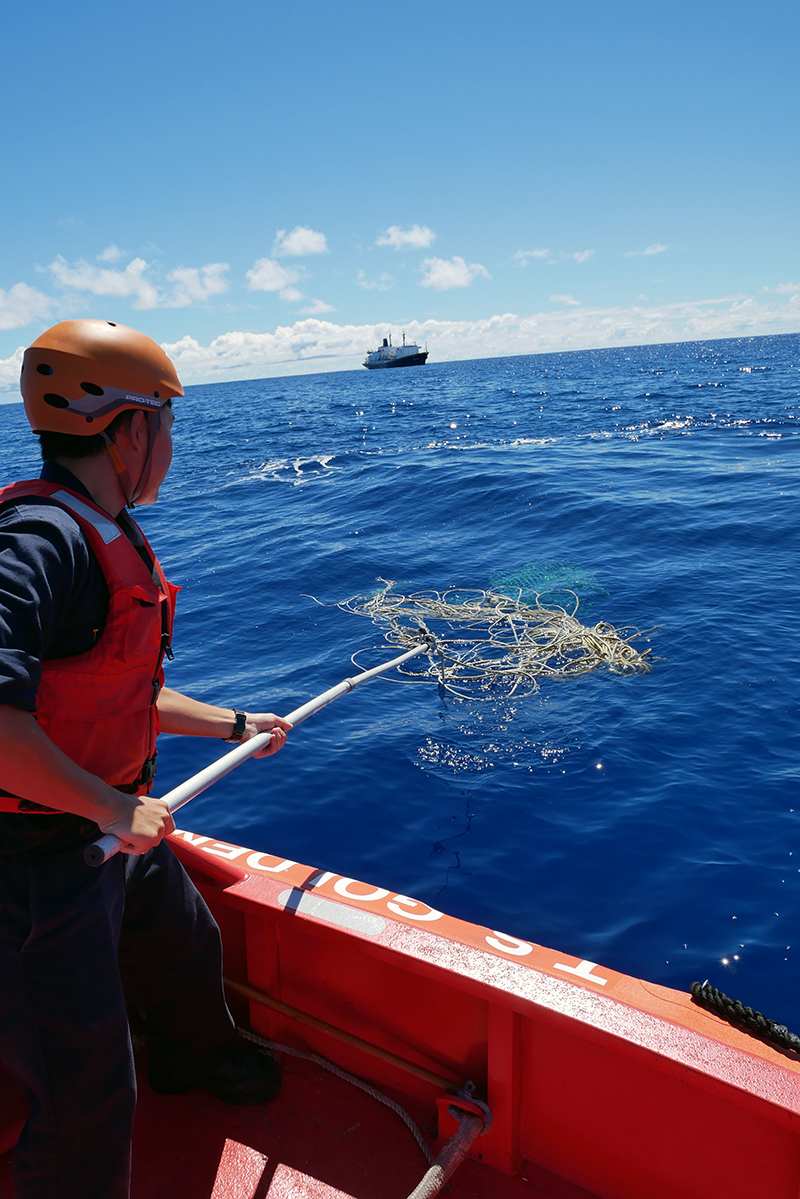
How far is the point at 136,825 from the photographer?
5.37ft

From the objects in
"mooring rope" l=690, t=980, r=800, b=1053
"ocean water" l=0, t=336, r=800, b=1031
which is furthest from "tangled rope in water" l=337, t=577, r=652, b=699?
"mooring rope" l=690, t=980, r=800, b=1053

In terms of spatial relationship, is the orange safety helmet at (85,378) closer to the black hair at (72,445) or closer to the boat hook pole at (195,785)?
the black hair at (72,445)

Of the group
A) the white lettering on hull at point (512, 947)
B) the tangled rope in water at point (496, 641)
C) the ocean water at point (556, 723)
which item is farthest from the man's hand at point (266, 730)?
the tangled rope in water at point (496, 641)

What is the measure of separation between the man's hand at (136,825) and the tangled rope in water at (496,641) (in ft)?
16.0

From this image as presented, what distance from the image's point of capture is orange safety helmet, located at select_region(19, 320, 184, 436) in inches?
66.6

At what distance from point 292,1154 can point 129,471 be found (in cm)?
226

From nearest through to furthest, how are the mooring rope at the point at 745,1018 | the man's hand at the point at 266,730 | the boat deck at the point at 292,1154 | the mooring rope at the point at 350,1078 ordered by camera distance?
1. the mooring rope at the point at 745,1018
2. the boat deck at the point at 292,1154
3. the mooring rope at the point at 350,1078
4. the man's hand at the point at 266,730

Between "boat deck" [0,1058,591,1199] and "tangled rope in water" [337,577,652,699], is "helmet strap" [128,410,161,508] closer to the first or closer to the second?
"boat deck" [0,1058,591,1199]

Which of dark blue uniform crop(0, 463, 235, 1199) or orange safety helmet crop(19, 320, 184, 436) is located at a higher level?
orange safety helmet crop(19, 320, 184, 436)

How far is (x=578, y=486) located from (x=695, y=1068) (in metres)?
13.6

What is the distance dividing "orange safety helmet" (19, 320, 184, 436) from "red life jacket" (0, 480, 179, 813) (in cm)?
17

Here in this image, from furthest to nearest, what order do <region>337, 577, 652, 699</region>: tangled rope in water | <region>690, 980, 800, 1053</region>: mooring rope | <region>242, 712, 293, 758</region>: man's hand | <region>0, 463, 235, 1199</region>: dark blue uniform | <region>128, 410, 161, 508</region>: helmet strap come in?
<region>337, 577, 652, 699</region>: tangled rope in water → <region>242, 712, 293, 758</region>: man's hand → <region>690, 980, 800, 1053</region>: mooring rope → <region>128, 410, 161, 508</region>: helmet strap → <region>0, 463, 235, 1199</region>: dark blue uniform

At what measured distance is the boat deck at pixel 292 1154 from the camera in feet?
7.67

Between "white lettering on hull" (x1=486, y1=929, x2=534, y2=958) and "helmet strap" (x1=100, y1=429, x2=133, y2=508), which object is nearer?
"helmet strap" (x1=100, y1=429, x2=133, y2=508)
